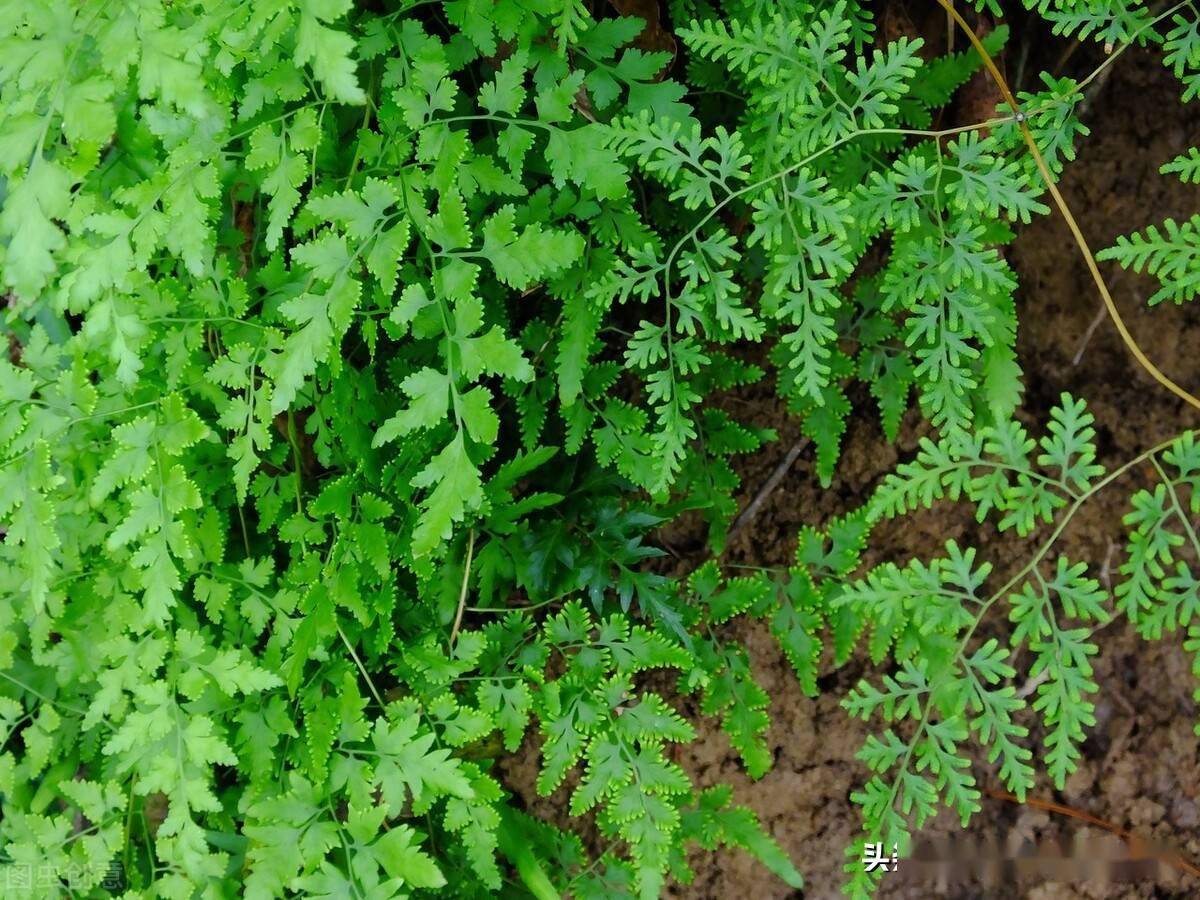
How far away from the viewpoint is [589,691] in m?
1.83

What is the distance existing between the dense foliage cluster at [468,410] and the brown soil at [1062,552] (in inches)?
7.8

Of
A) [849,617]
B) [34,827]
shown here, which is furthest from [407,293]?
[34,827]

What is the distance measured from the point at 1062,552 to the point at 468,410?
1.50 metres

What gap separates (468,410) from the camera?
5.11 feet

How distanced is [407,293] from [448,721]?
2.59ft

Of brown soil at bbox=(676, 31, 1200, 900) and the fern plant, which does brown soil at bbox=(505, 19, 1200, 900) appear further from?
the fern plant

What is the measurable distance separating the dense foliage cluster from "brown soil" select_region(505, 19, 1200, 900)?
0.65ft

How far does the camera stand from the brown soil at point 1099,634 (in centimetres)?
224

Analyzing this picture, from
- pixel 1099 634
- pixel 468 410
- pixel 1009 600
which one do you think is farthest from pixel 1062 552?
pixel 468 410

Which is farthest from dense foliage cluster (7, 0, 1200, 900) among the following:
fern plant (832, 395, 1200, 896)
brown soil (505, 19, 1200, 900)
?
brown soil (505, 19, 1200, 900)

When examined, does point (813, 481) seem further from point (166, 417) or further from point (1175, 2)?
point (166, 417)

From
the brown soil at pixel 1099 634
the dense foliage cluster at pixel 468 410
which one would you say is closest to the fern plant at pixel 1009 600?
the dense foliage cluster at pixel 468 410

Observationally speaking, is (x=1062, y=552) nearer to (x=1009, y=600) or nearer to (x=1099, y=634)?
(x=1099, y=634)

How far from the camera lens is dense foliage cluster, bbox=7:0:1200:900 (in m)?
1.49
